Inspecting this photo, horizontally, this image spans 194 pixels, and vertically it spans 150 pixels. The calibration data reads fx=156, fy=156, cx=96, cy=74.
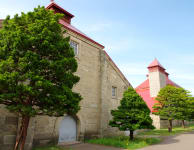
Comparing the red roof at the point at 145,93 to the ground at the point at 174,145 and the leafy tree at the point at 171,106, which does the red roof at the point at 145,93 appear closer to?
the leafy tree at the point at 171,106

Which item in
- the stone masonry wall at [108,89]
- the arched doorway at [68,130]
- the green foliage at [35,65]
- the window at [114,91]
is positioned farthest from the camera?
the window at [114,91]

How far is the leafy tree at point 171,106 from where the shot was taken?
20.7 meters

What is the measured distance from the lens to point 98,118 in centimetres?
1405

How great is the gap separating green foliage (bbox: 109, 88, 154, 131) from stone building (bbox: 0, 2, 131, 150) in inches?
76.9

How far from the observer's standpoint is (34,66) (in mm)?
6844

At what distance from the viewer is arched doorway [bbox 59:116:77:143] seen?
455 inches

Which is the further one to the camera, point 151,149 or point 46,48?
point 151,149

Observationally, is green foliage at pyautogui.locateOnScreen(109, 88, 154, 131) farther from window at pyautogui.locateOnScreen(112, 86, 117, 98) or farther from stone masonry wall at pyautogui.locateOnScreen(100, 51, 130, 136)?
window at pyautogui.locateOnScreen(112, 86, 117, 98)

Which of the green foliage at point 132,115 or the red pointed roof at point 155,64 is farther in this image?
the red pointed roof at point 155,64

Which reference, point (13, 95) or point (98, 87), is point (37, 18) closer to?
point (13, 95)

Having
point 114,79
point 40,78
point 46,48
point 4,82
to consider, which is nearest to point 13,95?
point 4,82

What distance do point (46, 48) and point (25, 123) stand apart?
3623 millimetres

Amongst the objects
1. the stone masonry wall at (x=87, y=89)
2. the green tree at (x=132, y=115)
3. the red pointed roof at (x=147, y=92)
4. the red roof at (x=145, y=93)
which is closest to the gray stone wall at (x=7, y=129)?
the stone masonry wall at (x=87, y=89)

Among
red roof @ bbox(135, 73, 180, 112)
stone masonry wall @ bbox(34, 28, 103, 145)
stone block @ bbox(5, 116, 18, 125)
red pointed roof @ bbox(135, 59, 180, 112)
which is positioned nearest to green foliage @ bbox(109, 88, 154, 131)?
stone masonry wall @ bbox(34, 28, 103, 145)
